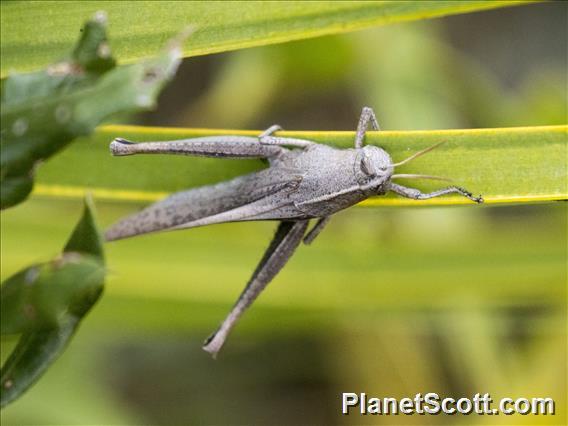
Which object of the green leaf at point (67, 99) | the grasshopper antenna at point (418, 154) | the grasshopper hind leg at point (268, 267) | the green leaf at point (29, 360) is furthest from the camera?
the grasshopper hind leg at point (268, 267)

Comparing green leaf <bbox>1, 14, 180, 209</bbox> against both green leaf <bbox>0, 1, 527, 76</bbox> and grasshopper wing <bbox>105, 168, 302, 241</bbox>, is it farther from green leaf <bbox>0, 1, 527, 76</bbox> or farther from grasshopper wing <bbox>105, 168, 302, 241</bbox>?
grasshopper wing <bbox>105, 168, 302, 241</bbox>

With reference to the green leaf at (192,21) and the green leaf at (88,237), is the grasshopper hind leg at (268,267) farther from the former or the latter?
the green leaf at (88,237)

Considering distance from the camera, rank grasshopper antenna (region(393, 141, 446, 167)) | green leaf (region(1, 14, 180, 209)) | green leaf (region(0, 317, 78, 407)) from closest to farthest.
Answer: green leaf (region(1, 14, 180, 209))
green leaf (region(0, 317, 78, 407))
grasshopper antenna (region(393, 141, 446, 167))

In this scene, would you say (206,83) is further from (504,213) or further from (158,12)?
(158,12)

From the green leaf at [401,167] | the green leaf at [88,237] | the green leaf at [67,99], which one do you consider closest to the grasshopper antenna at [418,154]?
the green leaf at [401,167]

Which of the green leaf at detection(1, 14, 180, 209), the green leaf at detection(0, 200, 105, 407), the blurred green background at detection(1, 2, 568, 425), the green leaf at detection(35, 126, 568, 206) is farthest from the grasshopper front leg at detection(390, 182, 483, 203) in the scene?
the blurred green background at detection(1, 2, 568, 425)
